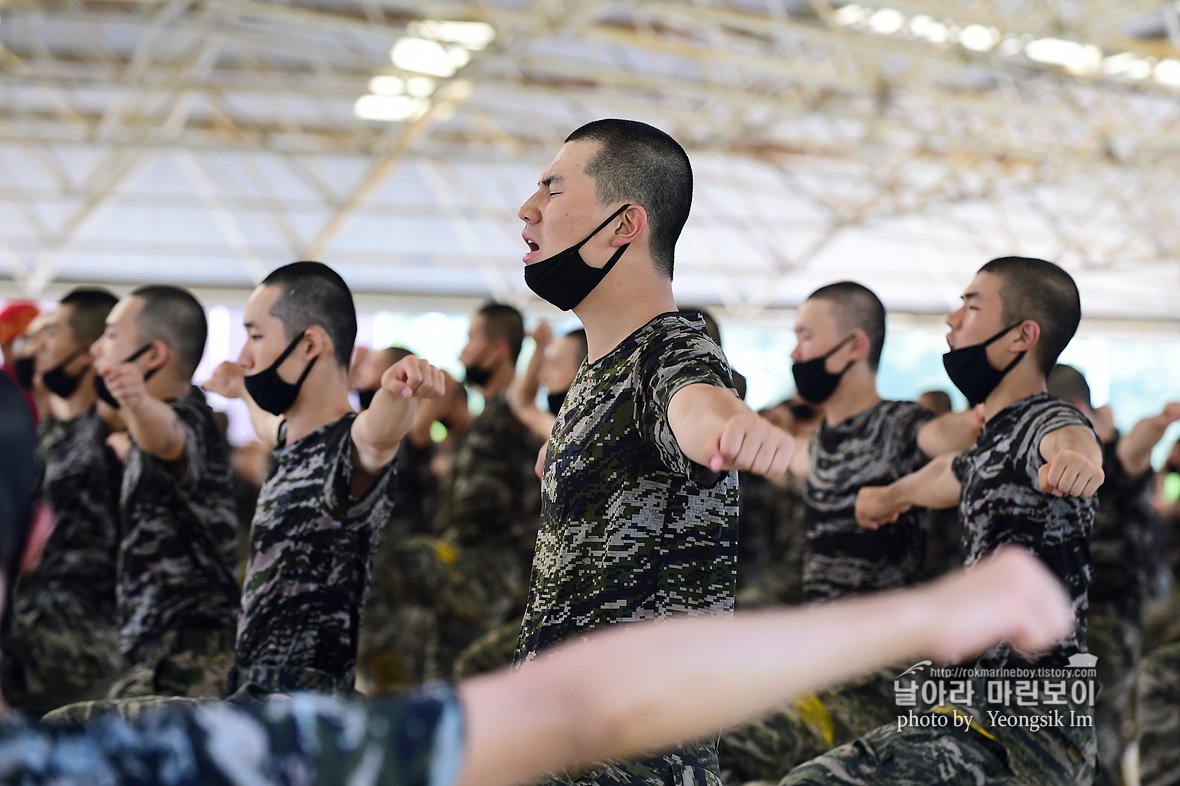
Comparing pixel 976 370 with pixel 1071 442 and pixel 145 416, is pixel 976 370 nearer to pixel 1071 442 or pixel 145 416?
pixel 1071 442

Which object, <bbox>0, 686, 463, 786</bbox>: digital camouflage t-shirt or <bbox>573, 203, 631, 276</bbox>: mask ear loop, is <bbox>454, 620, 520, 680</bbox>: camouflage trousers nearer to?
<bbox>573, 203, 631, 276</bbox>: mask ear loop

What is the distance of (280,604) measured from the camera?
10.6ft

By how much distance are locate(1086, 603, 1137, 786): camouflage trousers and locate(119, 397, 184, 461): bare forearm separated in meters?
3.39

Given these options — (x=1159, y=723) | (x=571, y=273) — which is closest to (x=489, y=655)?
(x=1159, y=723)

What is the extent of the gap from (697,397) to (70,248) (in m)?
15.9

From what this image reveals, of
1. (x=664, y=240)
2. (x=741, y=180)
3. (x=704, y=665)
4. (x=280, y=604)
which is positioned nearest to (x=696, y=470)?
(x=664, y=240)

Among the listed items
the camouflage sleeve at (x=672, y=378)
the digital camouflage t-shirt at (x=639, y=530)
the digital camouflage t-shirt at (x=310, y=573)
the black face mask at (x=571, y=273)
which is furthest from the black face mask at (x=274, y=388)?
the camouflage sleeve at (x=672, y=378)

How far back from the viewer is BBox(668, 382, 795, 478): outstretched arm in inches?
61.2

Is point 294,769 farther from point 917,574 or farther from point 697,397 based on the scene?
point 917,574

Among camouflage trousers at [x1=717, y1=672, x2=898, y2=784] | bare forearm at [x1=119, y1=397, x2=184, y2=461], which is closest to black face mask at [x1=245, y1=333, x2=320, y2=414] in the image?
bare forearm at [x1=119, y1=397, x2=184, y2=461]

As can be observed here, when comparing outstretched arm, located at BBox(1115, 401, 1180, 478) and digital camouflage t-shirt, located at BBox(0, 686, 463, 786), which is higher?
outstretched arm, located at BBox(1115, 401, 1180, 478)

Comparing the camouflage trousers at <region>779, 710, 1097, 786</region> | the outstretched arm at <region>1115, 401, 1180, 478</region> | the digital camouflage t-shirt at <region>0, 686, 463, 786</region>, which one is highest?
the outstretched arm at <region>1115, 401, 1180, 478</region>

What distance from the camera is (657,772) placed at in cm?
204

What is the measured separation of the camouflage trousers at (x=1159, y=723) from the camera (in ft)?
14.6
